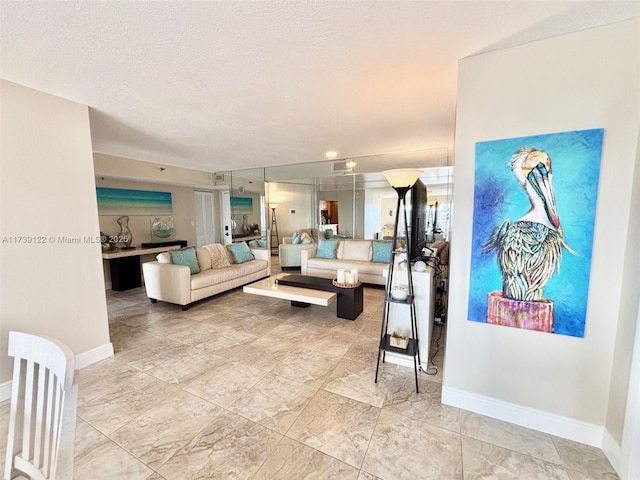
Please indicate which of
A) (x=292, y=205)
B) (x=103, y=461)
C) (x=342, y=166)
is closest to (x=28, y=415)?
(x=103, y=461)

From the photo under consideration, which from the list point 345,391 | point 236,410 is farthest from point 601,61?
point 236,410

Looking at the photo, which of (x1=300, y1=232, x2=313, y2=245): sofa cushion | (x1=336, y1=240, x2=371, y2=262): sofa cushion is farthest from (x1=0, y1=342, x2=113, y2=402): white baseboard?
(x1=300, y1=232, x2=313, y2=245): sofa cushion

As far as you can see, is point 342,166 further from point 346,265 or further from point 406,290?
point 406,290

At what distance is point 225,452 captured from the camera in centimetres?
153

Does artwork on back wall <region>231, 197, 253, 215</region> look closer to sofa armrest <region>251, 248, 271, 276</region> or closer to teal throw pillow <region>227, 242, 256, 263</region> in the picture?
sofa armrest <region>251, 248, 271, 276</region>

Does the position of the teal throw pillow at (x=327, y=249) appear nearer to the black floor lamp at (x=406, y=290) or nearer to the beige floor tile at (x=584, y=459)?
the black floor lamp at (x=406, y=290)

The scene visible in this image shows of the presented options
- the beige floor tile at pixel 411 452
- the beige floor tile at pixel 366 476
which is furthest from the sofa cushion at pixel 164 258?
the beige floor tile at pixel 366 476

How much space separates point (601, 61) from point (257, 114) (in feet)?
8.18

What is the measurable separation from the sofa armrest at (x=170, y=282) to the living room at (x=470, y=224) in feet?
4.52

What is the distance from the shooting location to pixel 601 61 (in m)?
1.42

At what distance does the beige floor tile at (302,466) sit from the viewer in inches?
54.4

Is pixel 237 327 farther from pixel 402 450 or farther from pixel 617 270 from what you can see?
pixel 617 270

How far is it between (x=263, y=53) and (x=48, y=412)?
2013mm

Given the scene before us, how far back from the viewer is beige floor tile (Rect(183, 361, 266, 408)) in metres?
1.99
